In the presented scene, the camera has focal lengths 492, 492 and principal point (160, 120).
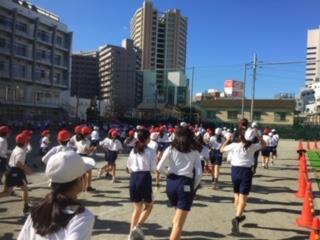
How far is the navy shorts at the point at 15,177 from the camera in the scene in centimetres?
930

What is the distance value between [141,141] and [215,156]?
7.62 m

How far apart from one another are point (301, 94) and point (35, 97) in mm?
92107

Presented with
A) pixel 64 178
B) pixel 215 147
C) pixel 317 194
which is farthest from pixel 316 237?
pixel 215 147

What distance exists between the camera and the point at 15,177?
9359mm

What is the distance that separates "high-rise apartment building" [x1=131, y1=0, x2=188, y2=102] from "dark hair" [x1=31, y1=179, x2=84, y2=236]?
107456 mm

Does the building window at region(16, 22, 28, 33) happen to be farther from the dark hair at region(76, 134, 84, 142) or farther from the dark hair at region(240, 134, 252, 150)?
the dark hair at region(240, 134, 252, 150)

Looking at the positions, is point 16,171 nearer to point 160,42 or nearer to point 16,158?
point 16,158

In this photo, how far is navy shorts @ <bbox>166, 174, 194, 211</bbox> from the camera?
22.0ft

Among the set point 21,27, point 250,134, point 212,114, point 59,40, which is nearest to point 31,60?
point 21,27

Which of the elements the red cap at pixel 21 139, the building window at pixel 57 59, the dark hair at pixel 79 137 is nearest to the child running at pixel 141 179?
the red cap at pixel 21 139

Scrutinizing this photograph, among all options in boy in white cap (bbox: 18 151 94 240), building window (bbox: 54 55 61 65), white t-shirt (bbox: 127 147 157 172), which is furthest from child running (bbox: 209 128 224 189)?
building window (bbox: 54 55 61 65)

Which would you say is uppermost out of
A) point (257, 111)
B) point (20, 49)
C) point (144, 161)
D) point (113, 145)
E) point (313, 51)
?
point (313, 51)

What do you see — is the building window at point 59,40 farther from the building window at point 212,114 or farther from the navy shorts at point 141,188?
the navy shorts at point 141,188

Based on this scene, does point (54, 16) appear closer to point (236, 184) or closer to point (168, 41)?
point (168, 41)
